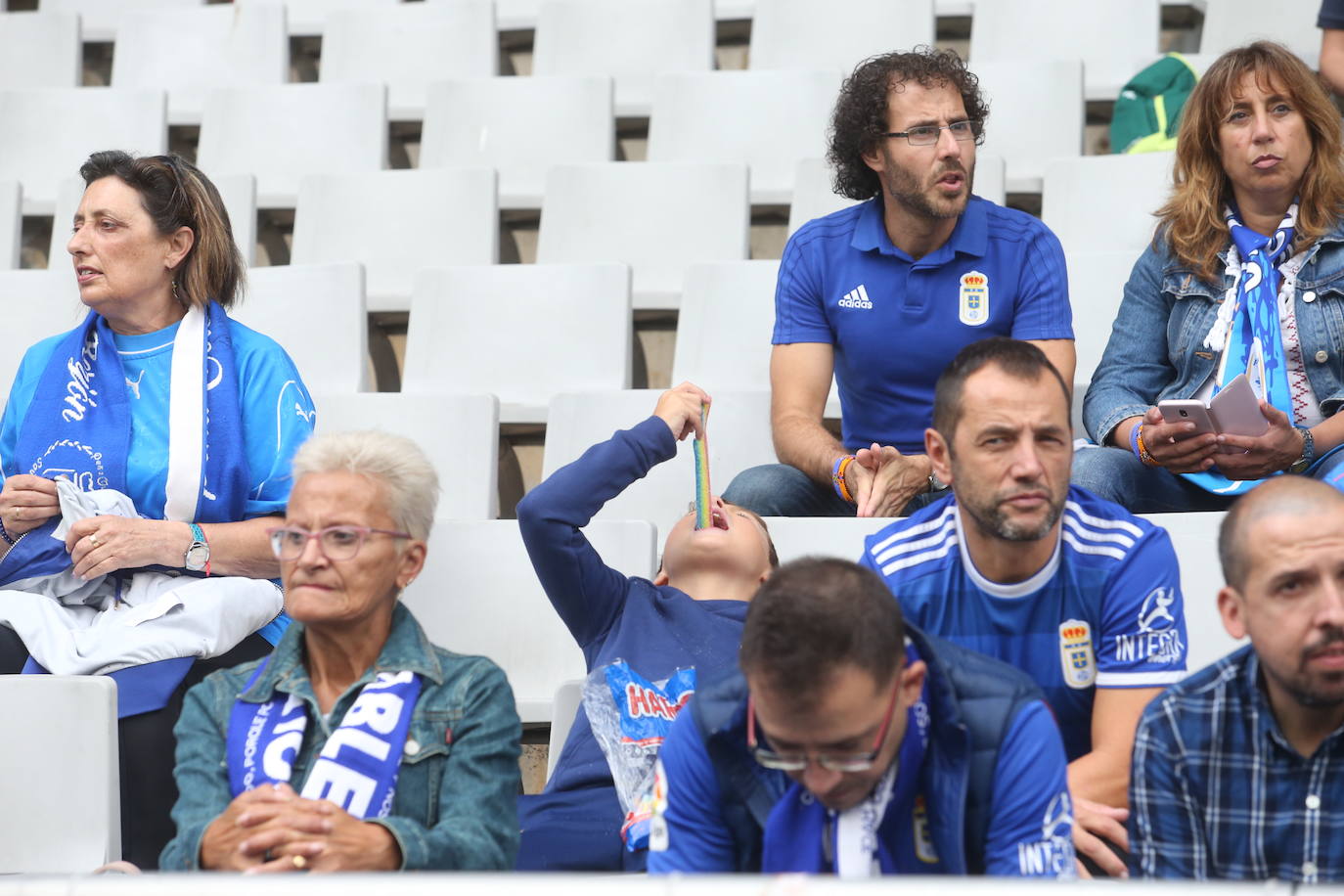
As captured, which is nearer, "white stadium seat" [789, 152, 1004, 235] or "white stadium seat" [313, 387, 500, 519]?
"white stadium seat" [313, 387, 500, 519]

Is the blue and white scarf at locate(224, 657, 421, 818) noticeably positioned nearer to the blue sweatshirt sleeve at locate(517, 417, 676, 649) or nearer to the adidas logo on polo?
the blue sweatshirt sleeve at locate(517, 417, 676, 649)

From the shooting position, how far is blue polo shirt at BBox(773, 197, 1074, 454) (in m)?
2.61

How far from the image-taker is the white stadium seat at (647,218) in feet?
11.1

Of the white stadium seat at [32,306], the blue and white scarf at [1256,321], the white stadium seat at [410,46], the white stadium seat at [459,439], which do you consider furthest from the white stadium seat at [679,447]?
the white stadium seat at [410,46]

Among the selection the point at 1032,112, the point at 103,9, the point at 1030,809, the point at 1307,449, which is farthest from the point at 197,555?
the point at 103,9

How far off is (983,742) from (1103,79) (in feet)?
8.84

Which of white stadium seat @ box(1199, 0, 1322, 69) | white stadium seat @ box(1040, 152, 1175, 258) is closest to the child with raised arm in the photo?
white stadium seat @ box(1040, 152, 1175, 258)

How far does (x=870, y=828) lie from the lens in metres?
1.47

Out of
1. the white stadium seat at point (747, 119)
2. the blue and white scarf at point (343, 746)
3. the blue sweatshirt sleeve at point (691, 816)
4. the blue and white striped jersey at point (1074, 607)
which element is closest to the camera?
the blue sweatshirt sleeve at point (691, 816)

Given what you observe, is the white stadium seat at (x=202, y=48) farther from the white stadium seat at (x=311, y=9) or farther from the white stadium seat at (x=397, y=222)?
the white stadium seat at (x=397, y=222)

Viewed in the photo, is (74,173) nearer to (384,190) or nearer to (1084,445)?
(384,190)

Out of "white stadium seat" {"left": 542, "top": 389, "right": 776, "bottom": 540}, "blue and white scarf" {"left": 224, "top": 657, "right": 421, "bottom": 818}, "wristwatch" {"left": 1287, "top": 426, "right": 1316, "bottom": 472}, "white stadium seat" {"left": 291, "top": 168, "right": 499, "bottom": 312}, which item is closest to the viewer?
"blue and white scarf" {"left": 224, "top": 657, "right": 421, "bottom": 818}

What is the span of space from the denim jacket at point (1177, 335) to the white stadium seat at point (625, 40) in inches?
70.3

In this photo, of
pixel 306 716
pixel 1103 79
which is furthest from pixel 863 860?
pixel 1103 79
